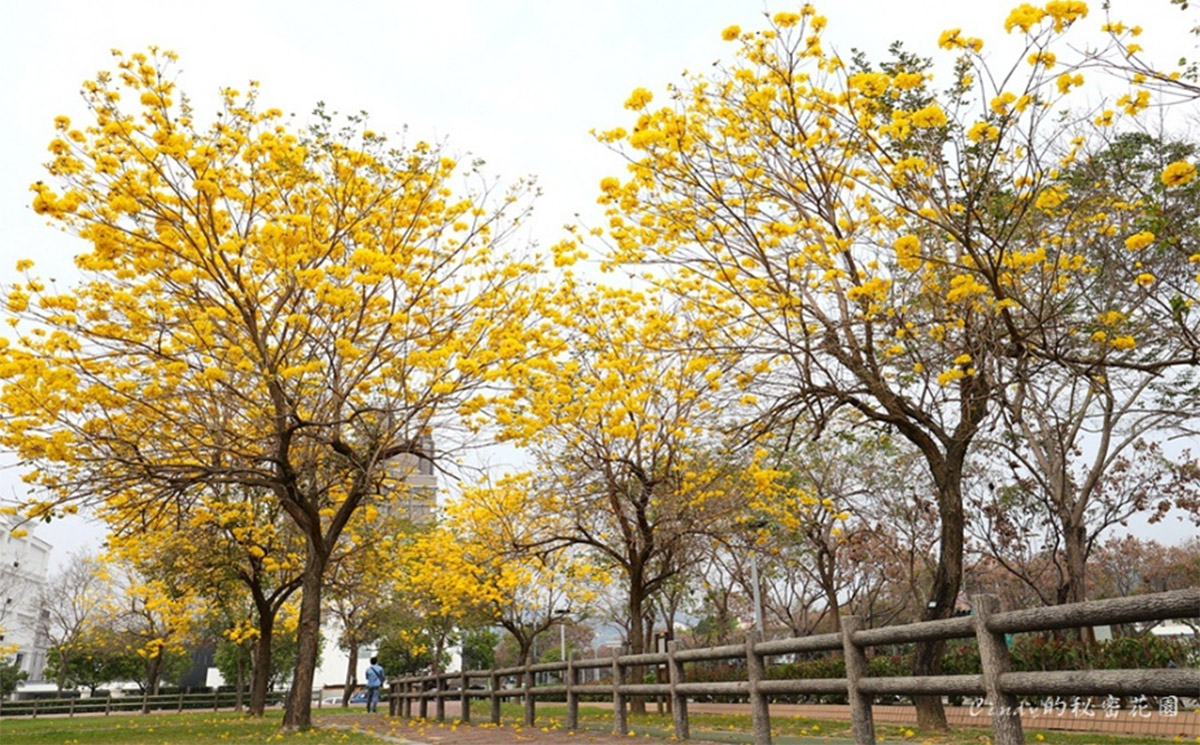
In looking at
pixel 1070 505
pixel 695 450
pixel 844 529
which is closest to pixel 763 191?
pixel 695 450

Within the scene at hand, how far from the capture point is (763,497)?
45.4 ft

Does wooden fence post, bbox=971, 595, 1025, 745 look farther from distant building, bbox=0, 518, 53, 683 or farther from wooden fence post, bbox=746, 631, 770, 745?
distant building, bbox=0, 518, 53, 683

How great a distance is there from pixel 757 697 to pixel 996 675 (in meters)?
2.81

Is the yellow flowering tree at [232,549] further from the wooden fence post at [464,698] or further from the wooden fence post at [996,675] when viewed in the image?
the wooden fence post at [996,675]

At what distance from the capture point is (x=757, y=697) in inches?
273

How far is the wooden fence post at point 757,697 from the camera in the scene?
6789mm

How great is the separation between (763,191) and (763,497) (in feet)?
22.7

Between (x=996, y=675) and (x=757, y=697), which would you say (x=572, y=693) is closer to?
(x=757, y=697)

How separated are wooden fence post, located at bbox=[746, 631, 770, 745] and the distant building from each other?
43577mm

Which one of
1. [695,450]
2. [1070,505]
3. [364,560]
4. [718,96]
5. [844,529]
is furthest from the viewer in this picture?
[844,529]

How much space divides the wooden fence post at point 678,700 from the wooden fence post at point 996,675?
156 inches

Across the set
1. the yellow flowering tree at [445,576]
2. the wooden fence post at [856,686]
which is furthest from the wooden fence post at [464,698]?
the wooden fence post at [856,686]

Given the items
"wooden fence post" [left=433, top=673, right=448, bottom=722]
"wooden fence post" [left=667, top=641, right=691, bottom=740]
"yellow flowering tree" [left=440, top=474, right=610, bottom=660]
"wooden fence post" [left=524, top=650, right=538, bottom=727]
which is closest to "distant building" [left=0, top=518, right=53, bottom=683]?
"yellow flowering tree" [left=440, top=474, right=610, bottom=660]

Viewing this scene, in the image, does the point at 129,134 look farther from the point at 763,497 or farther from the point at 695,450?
the point at 763,497
